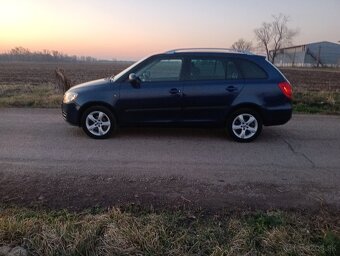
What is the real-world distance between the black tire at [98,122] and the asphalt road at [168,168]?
0.20 m

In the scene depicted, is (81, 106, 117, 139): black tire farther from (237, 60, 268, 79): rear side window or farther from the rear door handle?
(237, 60, 268, 79): rear side window

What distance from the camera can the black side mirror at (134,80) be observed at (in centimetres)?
734

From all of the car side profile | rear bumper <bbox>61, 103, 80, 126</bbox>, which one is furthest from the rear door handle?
rear bumper <bbox>61, 103, 80, 126</bbox>

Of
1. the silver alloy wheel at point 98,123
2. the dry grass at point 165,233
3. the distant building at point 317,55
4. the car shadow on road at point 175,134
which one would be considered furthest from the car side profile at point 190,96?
the distant building at point 317,55

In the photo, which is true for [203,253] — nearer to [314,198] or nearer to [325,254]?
[325,254]

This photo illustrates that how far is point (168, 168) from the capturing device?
18.8 feet

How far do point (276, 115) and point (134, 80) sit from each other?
9.18 ft

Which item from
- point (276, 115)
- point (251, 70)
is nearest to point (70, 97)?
point (251, 70)

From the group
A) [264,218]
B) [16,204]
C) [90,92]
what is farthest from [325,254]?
[90,92]

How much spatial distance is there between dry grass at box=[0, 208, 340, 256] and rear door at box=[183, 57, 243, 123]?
363 cm

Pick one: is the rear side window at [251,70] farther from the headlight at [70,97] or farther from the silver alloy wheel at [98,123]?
the headlight at [70,97]

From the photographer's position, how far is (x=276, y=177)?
5441mm

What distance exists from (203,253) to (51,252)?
4.15 ft

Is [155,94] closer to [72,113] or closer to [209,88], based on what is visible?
[209,88]
